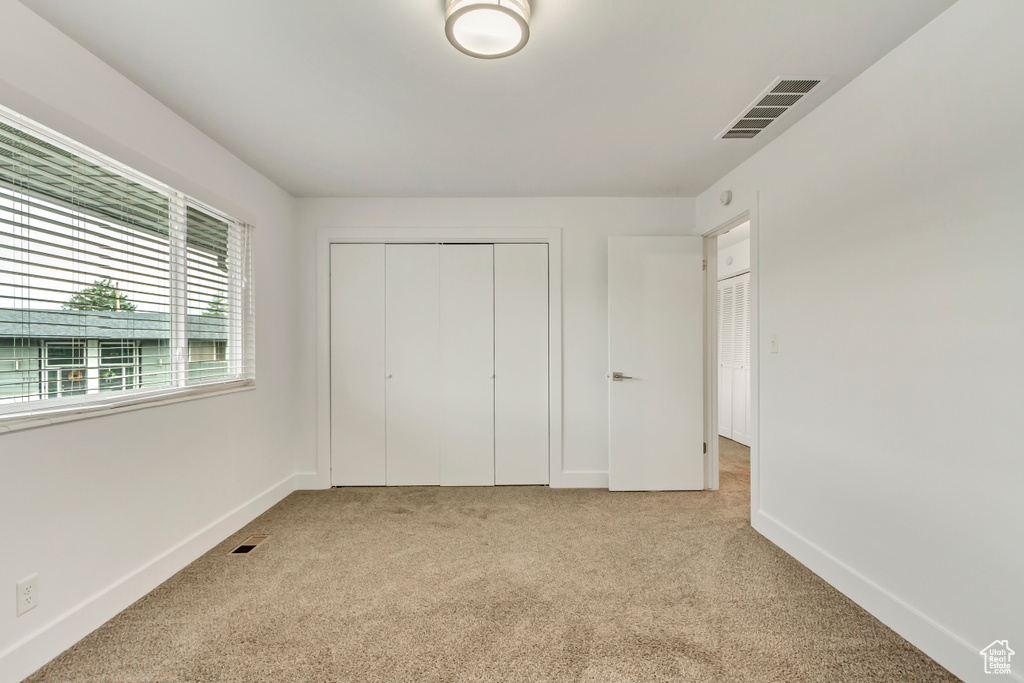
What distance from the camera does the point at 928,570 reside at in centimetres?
171

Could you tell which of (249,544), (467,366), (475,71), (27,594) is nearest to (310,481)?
(249,544)

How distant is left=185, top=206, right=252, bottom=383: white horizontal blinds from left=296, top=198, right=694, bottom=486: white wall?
697 mm

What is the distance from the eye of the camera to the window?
1609mm

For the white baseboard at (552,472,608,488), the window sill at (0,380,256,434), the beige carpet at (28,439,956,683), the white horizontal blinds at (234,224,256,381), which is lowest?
the beige carpet at (28,439,956,683)

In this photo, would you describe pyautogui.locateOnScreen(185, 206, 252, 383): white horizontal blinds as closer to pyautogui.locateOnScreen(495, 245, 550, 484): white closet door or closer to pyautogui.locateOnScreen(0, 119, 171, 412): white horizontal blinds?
pyautogui.locateOnScreen(0, 119, 171, 412): white horizontal blinds

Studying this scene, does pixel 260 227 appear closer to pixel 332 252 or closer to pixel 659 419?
pixel 332 252

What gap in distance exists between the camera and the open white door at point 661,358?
3.55 m

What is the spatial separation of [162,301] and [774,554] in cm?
364

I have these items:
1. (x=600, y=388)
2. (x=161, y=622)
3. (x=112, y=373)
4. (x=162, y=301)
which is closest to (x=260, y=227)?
(x=162, y=301)

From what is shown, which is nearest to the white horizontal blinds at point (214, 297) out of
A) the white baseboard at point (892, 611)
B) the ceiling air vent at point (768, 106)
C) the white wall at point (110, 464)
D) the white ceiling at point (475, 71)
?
the white wall at point (110, 464)

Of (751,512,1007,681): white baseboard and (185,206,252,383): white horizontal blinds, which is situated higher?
(185,206,252,383): white horizontal blinds

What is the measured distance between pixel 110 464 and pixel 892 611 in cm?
343

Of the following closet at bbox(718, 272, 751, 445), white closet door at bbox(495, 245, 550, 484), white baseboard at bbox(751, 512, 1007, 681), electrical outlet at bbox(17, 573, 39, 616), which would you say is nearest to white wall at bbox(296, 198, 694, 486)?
white closet door at bbox(495, 245, 550, 484)

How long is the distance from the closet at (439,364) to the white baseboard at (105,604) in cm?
112
